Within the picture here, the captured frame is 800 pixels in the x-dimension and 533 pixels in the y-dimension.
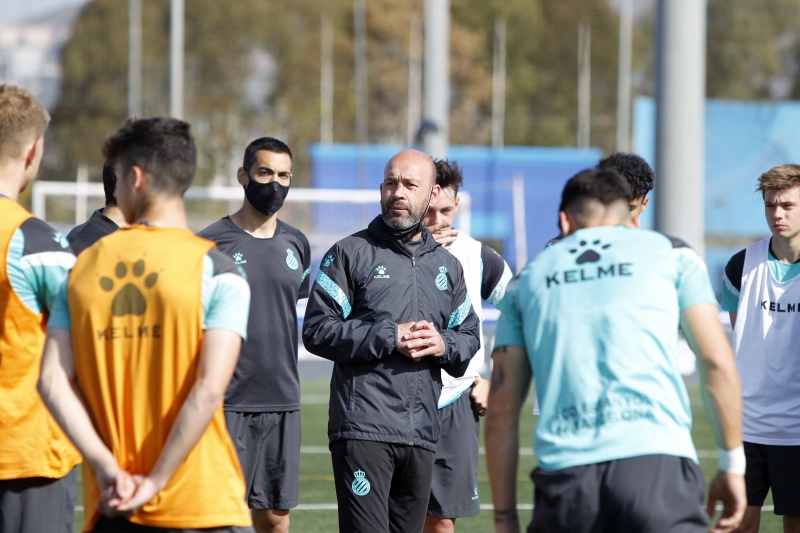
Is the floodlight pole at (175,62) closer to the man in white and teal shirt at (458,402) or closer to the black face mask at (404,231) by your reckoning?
the man in white and teal shirt at (458,402)

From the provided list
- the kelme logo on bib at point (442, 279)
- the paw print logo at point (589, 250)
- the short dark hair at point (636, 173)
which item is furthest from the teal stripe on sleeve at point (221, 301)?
the short dark hair at point (636, 173)

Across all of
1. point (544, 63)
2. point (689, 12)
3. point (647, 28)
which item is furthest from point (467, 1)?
point (689, 12)

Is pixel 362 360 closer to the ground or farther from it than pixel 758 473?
farther from it

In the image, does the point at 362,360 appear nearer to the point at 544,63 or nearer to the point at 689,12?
the point at 689,12

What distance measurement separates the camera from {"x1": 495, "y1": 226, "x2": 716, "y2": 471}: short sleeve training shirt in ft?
11.9

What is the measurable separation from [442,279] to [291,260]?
109cm

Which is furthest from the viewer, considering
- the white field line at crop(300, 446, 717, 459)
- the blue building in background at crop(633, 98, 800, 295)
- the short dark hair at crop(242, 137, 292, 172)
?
the blue building in background at crop(633, 98, 800, 295)

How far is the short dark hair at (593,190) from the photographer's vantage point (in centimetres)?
382

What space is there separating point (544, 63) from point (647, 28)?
5.69m

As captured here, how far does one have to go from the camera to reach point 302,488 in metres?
9.41

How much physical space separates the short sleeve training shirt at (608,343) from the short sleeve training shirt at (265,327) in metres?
2.55

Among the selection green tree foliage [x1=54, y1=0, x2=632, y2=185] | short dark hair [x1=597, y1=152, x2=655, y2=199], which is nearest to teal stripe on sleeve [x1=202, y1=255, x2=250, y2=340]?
short dark hair [x1=597, y1=152, x2=655, y2=199]

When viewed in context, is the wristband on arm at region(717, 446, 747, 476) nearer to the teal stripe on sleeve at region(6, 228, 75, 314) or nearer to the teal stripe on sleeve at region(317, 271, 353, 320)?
the teal stripe on sleeve at region(317, 271, 353, 320)

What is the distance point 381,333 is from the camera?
513 cm
